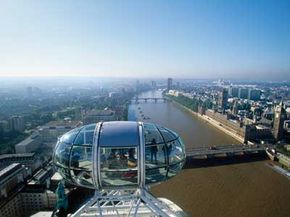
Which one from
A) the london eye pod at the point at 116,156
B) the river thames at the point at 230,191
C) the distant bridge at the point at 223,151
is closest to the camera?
the london eye pod at the point at 116,156

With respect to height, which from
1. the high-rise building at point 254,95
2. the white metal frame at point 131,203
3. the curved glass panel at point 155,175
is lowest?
the high-rise building at point 254,95

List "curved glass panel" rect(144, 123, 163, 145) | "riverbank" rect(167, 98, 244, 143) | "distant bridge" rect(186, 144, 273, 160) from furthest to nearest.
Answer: "riverbank" rect(167, 98, 244, 143) → "distant bridge" rect(186, 144, 273, 160) → "curved glass panel" rect(144, 123, 163, 145)

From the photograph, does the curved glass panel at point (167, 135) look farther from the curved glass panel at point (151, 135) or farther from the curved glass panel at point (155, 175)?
the curved glass panel at point (155, 175)

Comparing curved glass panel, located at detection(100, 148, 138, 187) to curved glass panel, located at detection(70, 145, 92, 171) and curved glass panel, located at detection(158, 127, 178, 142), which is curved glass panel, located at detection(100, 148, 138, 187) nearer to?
curved glass panel, located at detection(70, 145, 92, 171)

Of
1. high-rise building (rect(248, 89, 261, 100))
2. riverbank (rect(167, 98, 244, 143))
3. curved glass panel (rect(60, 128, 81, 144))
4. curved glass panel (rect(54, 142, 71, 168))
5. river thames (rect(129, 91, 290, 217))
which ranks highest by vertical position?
curved glass panel (rect(60, 128, 81, 144))

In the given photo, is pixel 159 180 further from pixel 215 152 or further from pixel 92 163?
pixel 215 152

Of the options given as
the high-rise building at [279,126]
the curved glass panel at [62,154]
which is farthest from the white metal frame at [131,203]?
the high-rise building at [279,126]

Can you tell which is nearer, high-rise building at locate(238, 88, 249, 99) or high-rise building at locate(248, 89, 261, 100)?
high-rise building at locate(248, 89, 261, 100)

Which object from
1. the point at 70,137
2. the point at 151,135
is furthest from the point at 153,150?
the point at 70,137

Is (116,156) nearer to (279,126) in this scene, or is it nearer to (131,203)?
(131,203)

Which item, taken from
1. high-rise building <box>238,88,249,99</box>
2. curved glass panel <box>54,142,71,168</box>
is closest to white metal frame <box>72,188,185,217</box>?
curved glass panel <box>54,142,71,168</box>
